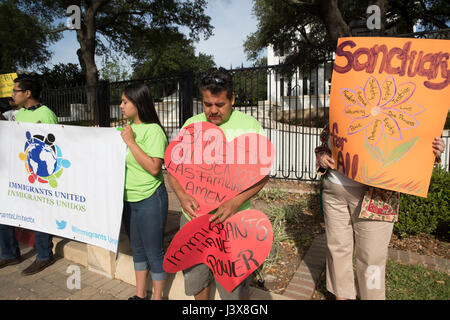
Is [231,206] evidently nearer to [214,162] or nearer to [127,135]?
[214,162]

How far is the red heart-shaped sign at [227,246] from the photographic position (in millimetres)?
1764

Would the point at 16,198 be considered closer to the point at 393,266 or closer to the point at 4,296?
the point at 4,296

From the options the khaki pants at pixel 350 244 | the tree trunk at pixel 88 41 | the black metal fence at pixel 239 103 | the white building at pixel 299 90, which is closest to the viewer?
the khaki pants at pixel 350 244

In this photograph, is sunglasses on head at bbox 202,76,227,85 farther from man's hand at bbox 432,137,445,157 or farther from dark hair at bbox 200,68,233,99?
man's hand at bbox 432,137,445,157

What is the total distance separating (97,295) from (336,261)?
2.16 metres

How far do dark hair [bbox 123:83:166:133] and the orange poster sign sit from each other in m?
1.39

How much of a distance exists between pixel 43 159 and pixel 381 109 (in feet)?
9.64

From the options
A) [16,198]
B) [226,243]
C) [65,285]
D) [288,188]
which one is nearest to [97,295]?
[65,285]

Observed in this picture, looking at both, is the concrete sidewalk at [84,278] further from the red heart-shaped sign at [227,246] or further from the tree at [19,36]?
the tree at [19,36]

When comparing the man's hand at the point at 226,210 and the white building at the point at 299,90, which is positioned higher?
the white building at the point at 299,90

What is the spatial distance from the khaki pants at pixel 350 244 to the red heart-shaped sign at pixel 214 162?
2.45ft

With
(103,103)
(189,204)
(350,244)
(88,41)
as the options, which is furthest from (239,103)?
(88,41)

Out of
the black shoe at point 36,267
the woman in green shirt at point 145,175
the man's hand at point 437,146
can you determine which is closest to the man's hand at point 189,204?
the woman in green shirt at point 145,175
